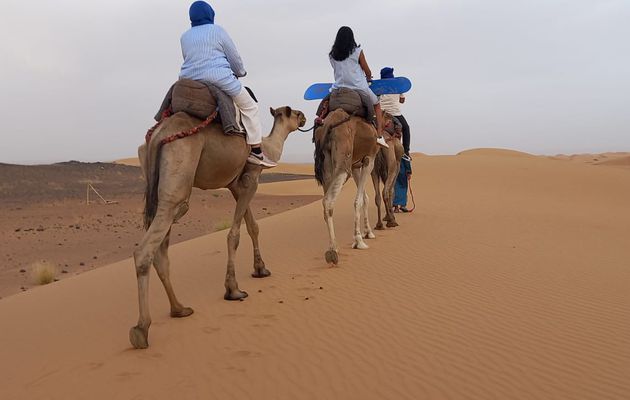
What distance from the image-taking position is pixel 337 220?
13211mm

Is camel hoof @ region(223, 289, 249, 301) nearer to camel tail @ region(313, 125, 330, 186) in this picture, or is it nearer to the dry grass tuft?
camel tail @ region(313, 125, 330, 186)

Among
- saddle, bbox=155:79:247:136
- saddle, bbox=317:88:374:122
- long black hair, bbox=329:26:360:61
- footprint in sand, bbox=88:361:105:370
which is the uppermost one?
long black hair, bbox=329:26:360:61

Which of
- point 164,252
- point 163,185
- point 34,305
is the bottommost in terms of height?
point 34,305

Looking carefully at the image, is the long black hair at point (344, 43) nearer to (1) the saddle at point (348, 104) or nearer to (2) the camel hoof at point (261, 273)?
(1) the saddle at point (348, 104)

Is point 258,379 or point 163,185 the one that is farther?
point 163,185

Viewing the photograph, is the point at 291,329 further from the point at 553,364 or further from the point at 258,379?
the point at 553,364

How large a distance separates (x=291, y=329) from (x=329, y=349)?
65 centimetres

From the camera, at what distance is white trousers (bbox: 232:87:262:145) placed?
5.96 m

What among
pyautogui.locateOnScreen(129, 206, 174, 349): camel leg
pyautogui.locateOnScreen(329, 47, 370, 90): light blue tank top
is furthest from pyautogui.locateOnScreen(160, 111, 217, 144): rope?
pyautogui.locateOnScreen(329, 47, 370, 90): light blue tank top

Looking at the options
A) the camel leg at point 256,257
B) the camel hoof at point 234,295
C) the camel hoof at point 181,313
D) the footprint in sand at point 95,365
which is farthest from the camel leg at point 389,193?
the footprint in sand at point 95,365

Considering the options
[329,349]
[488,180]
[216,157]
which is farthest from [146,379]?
[488,180]

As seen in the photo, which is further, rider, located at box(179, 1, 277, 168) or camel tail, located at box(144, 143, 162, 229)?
rider, located at box(179, 1, 277, 168)

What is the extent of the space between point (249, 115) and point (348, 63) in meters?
2.91

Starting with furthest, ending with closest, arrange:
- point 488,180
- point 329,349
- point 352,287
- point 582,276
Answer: point 488,180, point 582,276, point 352,287, point 329,349
